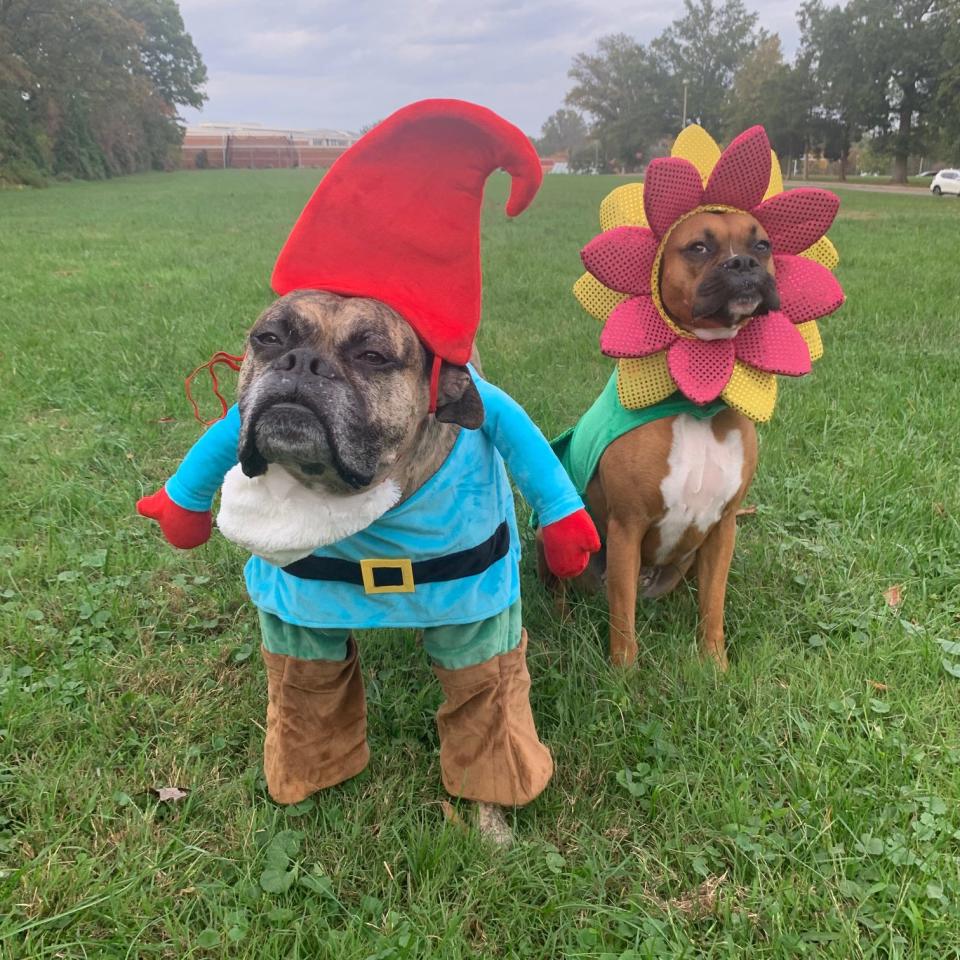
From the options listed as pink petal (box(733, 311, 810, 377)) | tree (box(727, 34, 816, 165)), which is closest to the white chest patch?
pink petal (box(733, 311, 810, 377))

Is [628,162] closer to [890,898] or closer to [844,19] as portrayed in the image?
[844,19]

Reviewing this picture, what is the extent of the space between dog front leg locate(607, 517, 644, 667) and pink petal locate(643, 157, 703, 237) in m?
0.91

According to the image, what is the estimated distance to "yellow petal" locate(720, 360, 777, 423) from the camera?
7.18ft

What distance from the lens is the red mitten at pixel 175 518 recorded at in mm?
1810

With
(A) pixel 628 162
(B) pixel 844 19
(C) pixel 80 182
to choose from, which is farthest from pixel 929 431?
(A) pixel 628 162

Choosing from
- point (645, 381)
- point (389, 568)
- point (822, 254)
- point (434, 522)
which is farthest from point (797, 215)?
point (389, 568)

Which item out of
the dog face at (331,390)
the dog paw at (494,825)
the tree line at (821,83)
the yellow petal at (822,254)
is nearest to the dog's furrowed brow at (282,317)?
the dog face at (331,390)

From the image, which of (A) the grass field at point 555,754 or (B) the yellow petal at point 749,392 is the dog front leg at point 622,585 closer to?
(A) the grass field at point 555,754

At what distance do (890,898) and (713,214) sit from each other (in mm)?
1710

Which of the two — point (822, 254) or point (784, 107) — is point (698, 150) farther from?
point (784, 107)

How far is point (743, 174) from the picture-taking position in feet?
6.90

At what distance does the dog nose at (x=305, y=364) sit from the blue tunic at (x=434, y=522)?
1.23 ft

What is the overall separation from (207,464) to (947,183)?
32.7 m

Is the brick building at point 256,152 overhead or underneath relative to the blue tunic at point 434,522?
overhead
